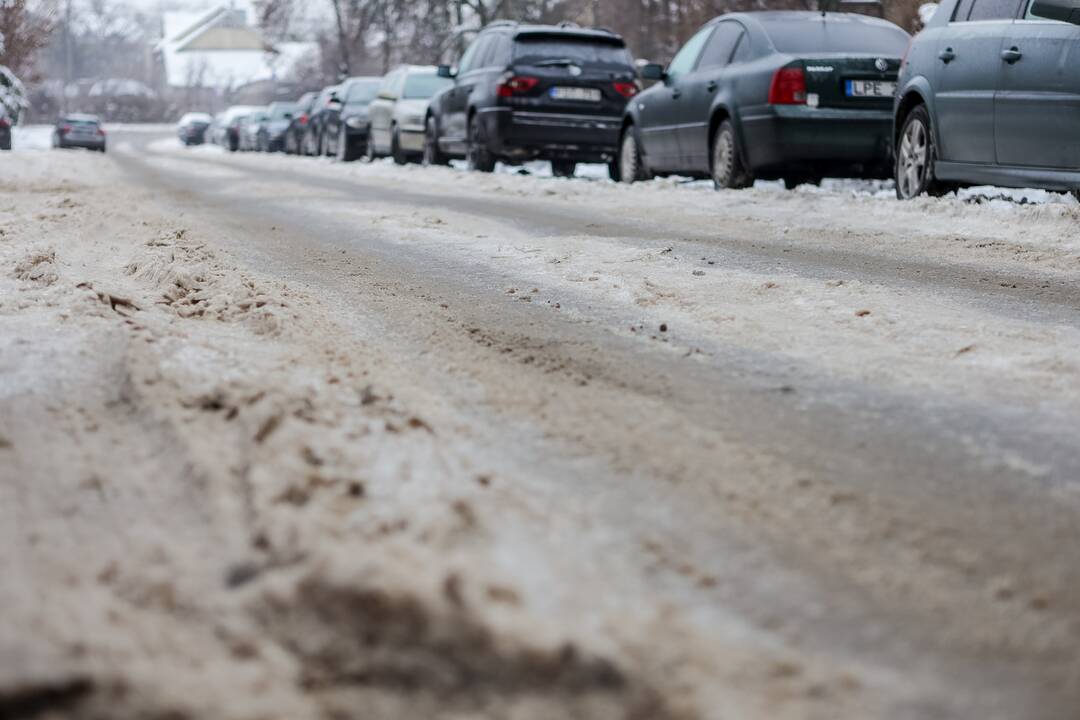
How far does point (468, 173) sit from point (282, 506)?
1397 cm

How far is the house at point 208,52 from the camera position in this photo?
370 ft

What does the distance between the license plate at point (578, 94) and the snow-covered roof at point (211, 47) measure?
10145 cm

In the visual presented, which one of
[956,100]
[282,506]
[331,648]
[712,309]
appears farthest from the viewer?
[956,100]

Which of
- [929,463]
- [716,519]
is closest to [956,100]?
[929,463]

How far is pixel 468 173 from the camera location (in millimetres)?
16281

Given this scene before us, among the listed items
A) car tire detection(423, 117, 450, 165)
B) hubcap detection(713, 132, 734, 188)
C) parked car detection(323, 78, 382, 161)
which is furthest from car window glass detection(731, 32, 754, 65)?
parked car detection(323, 78, 382, 161)

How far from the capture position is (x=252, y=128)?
4222cm

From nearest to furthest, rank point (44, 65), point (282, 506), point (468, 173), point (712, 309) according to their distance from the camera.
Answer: point (282, 506) → point (712, 309) → point (468, 173) → point (44, 65)

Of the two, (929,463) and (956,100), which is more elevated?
(956,100)

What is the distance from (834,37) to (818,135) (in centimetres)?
121

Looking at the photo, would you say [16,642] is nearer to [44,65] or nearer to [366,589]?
[366,589]

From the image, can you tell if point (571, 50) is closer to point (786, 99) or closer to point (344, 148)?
point (786, 99)

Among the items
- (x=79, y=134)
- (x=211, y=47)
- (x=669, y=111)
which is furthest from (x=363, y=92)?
(x=211, y=47)

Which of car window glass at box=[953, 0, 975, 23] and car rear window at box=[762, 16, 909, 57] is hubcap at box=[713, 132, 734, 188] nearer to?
car rear window at box=[762, 16, 909, 57]
